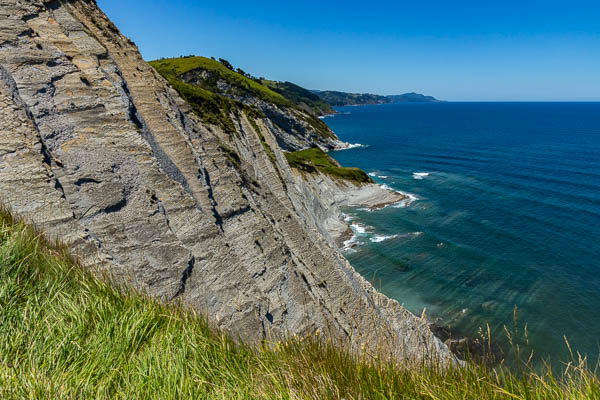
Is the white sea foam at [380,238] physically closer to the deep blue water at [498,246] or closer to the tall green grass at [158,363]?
the deep blue water at [498,246]

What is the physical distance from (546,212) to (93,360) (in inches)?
2468

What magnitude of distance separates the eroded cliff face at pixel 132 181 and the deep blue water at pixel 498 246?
5536mm

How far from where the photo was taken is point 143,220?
11164mm

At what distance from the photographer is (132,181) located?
458 inches

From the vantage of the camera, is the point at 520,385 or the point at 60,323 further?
the point at 60,323

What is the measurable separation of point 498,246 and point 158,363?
48.0m

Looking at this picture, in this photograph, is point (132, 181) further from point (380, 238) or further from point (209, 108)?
point (380, 238)

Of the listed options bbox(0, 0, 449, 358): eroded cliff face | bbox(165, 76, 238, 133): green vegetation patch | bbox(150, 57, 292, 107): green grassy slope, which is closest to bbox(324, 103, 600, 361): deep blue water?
bbox(0, 0, 449, 358): eroded cliff face

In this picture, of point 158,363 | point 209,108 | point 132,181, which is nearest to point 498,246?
point 209,108

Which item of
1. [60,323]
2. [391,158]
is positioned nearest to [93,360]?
[60,323]

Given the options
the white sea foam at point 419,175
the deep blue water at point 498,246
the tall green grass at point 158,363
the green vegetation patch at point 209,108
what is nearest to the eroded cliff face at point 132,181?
the tall green grass at point 158,363

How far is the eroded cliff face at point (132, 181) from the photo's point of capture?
30.9 ft

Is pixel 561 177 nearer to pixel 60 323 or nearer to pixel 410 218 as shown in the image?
pixel 410 218

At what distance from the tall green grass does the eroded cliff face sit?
85.7 inches
